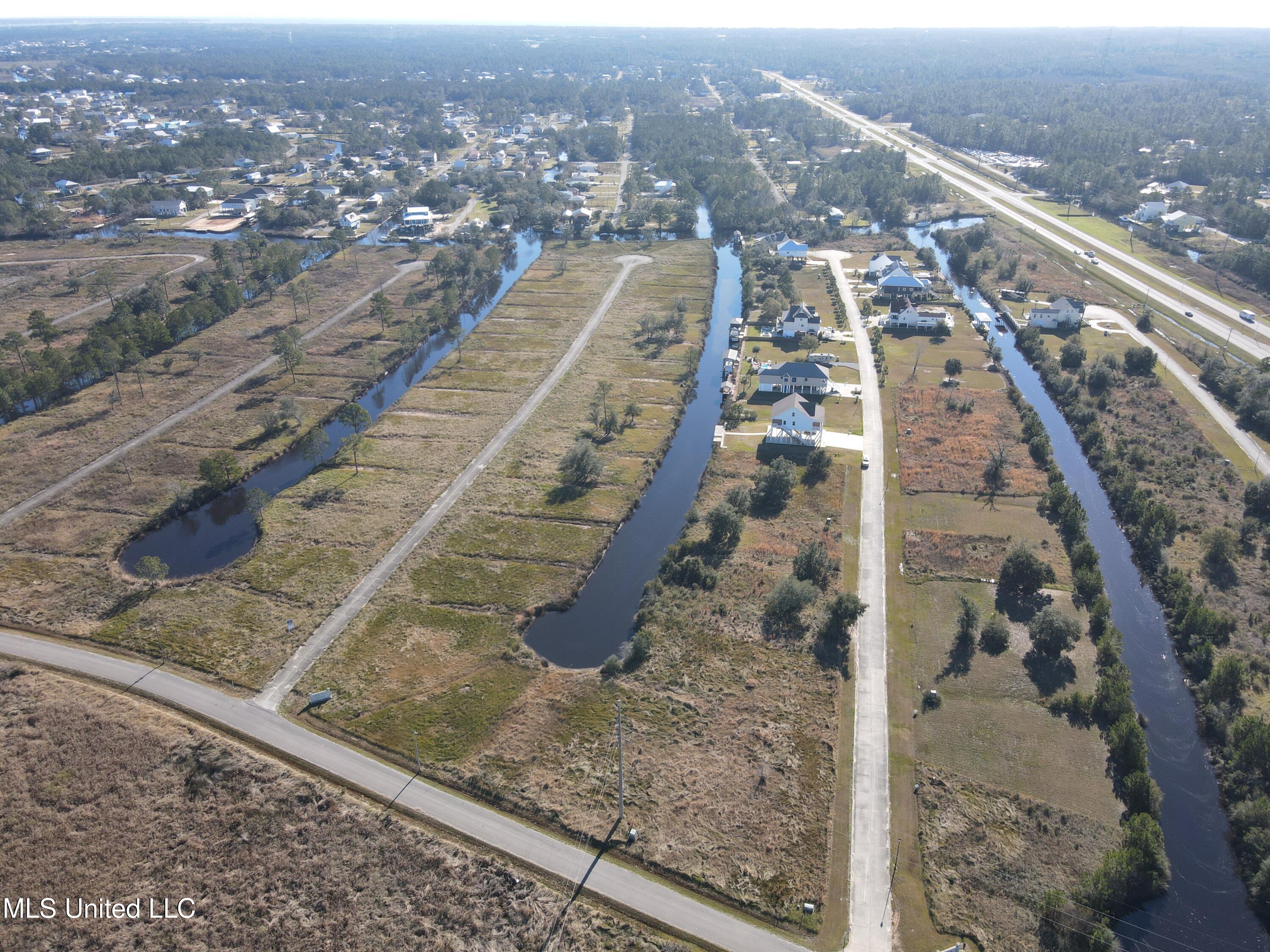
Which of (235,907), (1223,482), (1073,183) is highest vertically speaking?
(1073,183)

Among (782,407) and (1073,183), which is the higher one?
(1073,183)

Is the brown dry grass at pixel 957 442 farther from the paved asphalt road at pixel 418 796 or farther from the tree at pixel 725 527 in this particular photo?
the paved asphalt road at pixel 418 796

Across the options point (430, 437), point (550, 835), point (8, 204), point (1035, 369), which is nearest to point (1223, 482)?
A: point (1035, 369)

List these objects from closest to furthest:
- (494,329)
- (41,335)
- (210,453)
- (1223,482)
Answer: (1223,482) < (210,453) < (41,335) < (494,329)

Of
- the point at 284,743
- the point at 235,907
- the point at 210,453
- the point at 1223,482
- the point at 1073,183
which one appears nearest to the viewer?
the point at 235,907

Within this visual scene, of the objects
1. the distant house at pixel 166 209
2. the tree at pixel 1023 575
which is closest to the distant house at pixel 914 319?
the tree at pixel 1023 575

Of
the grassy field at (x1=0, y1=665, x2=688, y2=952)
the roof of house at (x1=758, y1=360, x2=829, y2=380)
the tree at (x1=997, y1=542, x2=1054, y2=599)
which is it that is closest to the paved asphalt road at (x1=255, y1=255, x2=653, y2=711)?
the grassy field at (x1=0, y1=665, x2=688, y2=952)

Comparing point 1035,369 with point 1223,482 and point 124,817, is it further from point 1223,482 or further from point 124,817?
point 124,817

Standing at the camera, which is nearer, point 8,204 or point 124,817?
point 124,817
